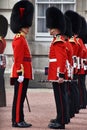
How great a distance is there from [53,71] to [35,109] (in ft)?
7.88

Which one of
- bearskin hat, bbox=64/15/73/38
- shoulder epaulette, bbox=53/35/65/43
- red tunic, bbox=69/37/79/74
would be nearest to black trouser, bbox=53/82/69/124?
shoulder epaulette, bbox=53/35/65/43

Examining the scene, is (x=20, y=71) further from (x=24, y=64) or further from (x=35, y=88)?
(x=35, y=88)

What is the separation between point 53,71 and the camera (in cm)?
848

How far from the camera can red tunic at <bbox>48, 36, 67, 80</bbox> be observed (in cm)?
838

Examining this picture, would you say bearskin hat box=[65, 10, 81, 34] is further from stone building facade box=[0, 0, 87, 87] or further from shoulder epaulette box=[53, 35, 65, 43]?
stone building facade box=[0, 0, 87, 87]

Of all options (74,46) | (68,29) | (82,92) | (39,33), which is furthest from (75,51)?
(39,33)

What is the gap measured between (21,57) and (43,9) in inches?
309

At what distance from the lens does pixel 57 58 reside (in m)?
8.41

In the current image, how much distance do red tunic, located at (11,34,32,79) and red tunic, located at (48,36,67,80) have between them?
12.3 inches

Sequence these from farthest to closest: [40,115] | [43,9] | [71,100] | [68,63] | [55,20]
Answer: [43,9] → [40,115] → [71,100] → [55,20] → [68,63]

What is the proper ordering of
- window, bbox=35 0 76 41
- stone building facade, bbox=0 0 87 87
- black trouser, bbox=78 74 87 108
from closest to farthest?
1. black trouser, bbox=78 74 87 108
2. stone building facade, bbox=0 0 87 87
3. window, bbox=35 0 76 41

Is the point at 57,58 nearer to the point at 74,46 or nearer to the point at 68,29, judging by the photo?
the point at 68,29

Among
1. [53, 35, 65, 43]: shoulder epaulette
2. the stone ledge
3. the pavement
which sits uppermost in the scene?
[53, 35, 65, 43]: shoulder epaulette

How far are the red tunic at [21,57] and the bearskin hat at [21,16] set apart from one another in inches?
7.8
